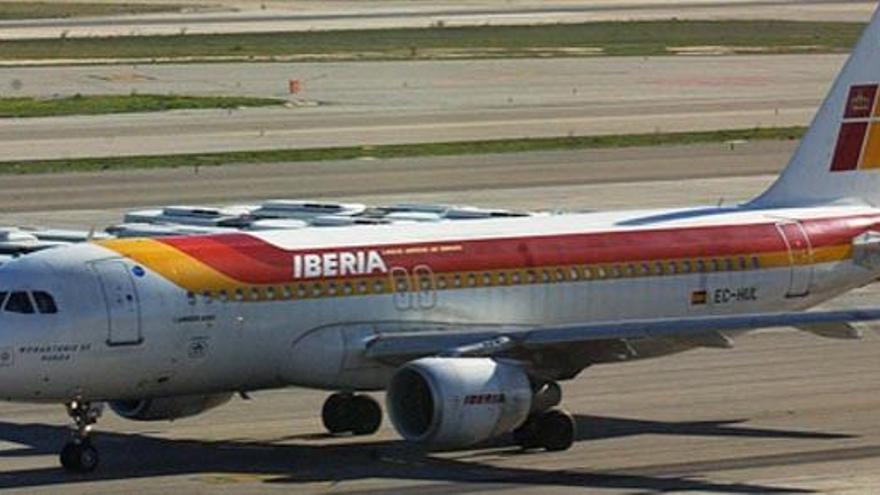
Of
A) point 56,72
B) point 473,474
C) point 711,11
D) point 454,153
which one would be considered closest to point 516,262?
point 473,474

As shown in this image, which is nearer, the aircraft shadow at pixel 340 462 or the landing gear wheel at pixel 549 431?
the aircraft shadow at pixel 340 462

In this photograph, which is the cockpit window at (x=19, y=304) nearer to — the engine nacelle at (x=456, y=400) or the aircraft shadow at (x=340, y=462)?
the aircraft shadow at (x=340, y=462)

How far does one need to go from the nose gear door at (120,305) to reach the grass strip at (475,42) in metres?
102

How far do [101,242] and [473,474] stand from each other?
6.81m

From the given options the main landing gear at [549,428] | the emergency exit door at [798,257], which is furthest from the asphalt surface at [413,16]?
the main landing gear at [549,428]

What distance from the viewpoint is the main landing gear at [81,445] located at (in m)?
39.1

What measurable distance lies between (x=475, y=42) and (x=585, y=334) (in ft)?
377

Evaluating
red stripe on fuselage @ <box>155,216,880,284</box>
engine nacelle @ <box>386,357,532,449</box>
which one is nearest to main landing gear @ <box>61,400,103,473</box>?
red stripe on fuselage @ <box>155,216,880,284</box>

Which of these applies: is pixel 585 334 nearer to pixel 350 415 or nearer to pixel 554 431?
pixel 554 431

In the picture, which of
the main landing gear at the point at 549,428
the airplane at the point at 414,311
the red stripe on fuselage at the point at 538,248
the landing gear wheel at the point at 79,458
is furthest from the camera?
the main landing gear at the point at 549,428

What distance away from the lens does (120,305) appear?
127 ft

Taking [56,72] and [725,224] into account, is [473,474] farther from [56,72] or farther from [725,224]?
[56,72]

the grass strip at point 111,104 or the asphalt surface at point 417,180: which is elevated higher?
the grass strip at point 111,104

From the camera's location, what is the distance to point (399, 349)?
135 ft
